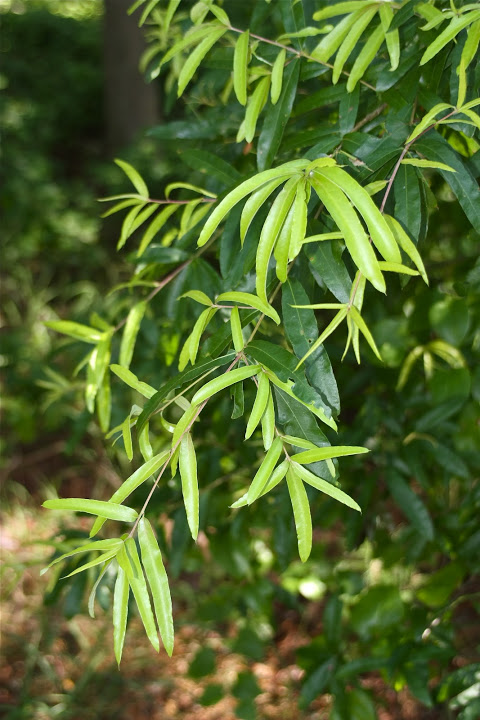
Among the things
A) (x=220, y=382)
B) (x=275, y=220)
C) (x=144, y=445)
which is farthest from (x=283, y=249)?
(x=144, y=445)

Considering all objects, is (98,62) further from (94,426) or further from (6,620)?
(6,620)

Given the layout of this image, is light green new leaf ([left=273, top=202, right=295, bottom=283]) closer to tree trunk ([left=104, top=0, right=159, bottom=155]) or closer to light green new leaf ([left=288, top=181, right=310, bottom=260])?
light green new leaf ([left=288, top=181, right=310, bottom=260])

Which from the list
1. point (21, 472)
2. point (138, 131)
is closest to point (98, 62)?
point (138, 131)

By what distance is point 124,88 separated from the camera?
430 cm

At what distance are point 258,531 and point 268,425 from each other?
49.0 inches

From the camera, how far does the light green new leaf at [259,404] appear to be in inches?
23.0

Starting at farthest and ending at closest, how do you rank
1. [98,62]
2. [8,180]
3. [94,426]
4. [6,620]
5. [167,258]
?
[98,62], [8,180], [94,426], [6,620], [167,258]

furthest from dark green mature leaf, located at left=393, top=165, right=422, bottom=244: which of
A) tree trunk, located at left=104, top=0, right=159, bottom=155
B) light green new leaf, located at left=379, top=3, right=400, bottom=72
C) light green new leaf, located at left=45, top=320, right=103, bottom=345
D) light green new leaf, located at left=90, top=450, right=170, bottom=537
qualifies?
tree trunk, located at left=104, top=0, right=159, bottom=155

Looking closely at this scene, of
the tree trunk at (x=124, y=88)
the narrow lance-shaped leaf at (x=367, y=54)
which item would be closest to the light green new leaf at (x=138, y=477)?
the narrow lance-shaped leaf at (x=367, y=54)

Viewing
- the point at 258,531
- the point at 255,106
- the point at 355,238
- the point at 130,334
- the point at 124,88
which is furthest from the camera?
the point at 124,88

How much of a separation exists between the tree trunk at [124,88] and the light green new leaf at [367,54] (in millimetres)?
3669

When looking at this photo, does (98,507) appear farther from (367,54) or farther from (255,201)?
(367,54)

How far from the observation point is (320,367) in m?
0.67

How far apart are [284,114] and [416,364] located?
531 mm
